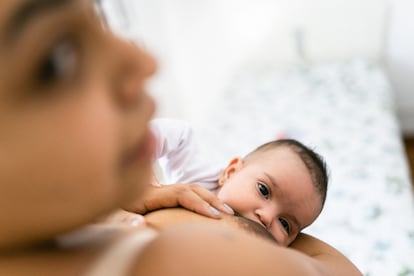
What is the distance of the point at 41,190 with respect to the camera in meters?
0.36

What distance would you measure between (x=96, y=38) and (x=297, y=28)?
2.20m

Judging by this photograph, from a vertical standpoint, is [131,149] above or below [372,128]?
above

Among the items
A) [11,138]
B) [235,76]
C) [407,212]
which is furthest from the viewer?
[235,76]

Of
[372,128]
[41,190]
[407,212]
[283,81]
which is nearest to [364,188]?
[407,212]

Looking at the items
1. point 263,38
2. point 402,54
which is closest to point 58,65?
point 263,38

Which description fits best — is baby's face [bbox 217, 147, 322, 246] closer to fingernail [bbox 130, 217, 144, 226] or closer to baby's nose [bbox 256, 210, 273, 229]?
baby's nose [bbox 256, 210, 273, 229]

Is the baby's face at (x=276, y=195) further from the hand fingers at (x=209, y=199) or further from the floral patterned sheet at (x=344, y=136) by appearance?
the floral patterned sheet at (x=344, y=136)

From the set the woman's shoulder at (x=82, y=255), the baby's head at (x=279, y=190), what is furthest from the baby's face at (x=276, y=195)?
the woman's shoulder at (x=82, y=255)

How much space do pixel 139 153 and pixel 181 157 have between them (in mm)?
543

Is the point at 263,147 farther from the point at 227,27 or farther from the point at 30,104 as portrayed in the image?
the point at 227,27

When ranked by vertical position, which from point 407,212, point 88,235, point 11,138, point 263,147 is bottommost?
point 407,212

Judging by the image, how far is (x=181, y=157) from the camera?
94 centimetres

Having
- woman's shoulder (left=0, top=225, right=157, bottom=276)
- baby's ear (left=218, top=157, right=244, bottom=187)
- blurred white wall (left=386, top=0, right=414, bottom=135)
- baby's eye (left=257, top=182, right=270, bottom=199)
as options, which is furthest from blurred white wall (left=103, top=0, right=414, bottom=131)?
woman's shoulder (left=0, top=225, right=157, bottom=276)

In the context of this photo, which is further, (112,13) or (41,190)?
(112,13)
